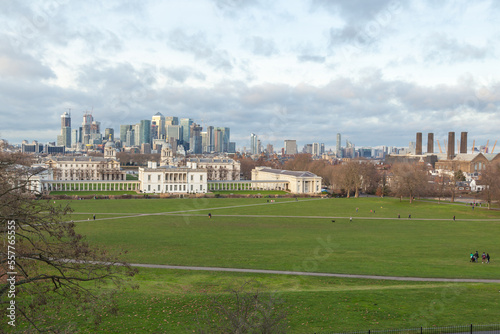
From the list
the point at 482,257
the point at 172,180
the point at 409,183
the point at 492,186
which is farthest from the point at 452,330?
the point at 172,180

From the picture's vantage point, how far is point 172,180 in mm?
115875

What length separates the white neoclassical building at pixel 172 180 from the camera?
113 metres

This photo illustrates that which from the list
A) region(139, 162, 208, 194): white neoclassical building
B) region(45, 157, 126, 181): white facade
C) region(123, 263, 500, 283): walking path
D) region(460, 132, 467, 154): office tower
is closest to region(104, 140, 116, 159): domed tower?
region(45, 157, 126, 181): white facade

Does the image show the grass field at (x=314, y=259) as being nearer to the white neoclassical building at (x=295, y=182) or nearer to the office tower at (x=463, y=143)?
the white neoclassical building at (x=295, y=182)

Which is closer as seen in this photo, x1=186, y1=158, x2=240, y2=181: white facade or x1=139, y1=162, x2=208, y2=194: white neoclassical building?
x1=139, y1=162, x2=208, y2=194: white neoclassical building

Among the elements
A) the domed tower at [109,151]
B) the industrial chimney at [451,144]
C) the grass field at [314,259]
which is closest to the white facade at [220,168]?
the domed tower at [109,151]

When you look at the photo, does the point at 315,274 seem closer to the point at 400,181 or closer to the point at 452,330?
the point at 452,330

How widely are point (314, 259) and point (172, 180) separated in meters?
85.7

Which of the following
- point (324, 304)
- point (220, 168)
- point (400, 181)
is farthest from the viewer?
point (220, 168)

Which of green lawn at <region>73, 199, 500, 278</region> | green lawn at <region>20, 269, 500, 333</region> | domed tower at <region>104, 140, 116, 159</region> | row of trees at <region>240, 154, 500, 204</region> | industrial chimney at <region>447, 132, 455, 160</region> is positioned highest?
industrial chimney at <region>447, 132, 455, 160</region>

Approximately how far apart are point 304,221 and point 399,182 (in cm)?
3446

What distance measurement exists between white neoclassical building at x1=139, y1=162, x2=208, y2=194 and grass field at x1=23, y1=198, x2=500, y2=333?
40177 millimetres

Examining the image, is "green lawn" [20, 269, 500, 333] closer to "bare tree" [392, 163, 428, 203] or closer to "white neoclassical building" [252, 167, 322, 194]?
"bare tree" [392, 163, 428, 203]

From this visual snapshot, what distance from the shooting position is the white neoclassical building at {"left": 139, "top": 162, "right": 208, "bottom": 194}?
11325cm
